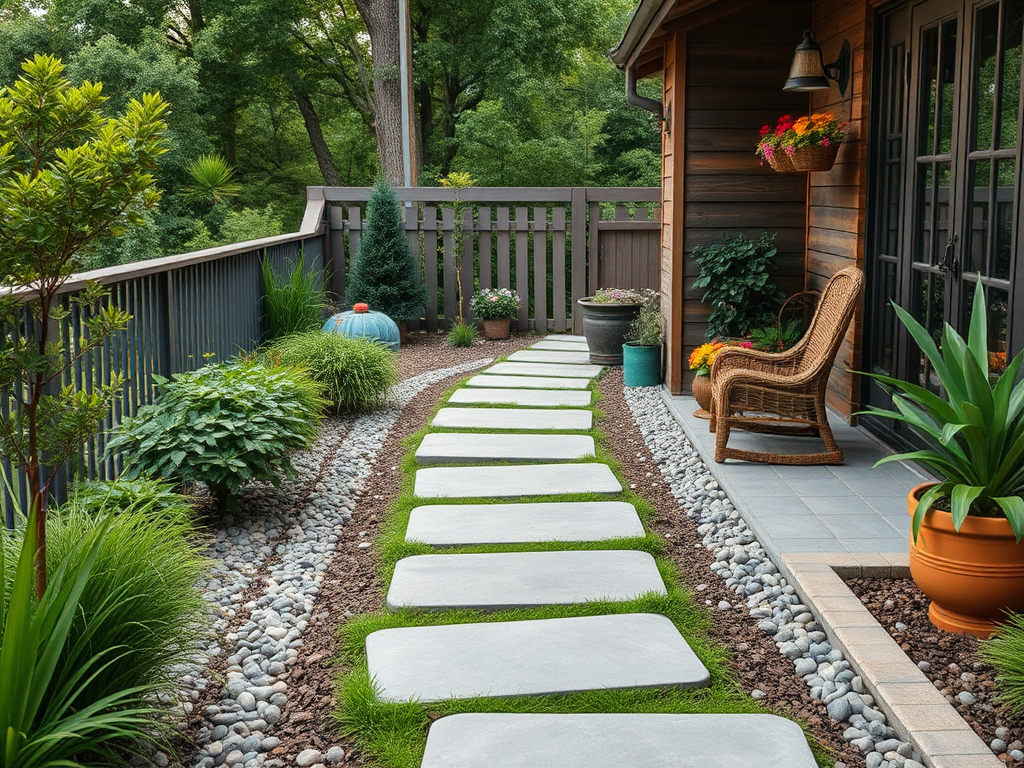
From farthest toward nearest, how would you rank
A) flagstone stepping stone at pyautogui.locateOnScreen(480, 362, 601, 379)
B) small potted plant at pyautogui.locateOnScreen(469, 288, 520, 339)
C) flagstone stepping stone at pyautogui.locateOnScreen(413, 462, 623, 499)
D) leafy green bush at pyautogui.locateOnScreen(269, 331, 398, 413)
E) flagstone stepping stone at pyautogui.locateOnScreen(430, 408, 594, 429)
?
small potted plant at pyautogui.locateOnScreen(469, 288, 520, 339)
flagstone stepping stone at pyautogui.locateOnScreen(480, 362, 601, 379)
leafy green bush at pyautogui.locateOnScreen(269, 331, 398, 413)
flagstone stepping stone at pyautogui.locateOnScreen(430, 408, 594, 429)
flagstone stepping stone at pyautogui.locateOnScreen(413, 462, 623, 499)

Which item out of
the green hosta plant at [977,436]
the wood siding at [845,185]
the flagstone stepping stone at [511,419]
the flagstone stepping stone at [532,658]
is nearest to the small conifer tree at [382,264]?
the flagstone stepping stone at [511,419]

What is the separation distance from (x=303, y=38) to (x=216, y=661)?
16635 mm

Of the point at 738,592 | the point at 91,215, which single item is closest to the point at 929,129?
the point at 738,592

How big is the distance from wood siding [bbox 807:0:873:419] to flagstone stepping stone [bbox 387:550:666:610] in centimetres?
208

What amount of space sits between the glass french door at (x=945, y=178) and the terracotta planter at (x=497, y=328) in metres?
4.48

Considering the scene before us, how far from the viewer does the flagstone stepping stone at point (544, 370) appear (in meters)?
7.23

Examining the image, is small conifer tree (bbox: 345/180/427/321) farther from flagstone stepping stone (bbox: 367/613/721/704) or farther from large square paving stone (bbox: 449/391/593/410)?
flagstone stepping stone (bbox: 367/613/721/704)

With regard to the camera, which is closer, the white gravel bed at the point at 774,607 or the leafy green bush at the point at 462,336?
the white gravel bed at the point at 774,607

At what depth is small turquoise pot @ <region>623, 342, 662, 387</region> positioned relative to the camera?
675 cm

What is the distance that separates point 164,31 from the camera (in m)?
15.8

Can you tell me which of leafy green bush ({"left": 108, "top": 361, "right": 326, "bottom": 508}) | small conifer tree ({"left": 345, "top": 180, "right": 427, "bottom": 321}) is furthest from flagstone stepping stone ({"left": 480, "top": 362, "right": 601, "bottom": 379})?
leafy green bush ({"left": 108, "top": 361, "right": 326, "bottom": 508})

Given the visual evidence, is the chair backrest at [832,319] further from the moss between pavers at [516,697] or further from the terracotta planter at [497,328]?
the terracotta planter at [497,328]

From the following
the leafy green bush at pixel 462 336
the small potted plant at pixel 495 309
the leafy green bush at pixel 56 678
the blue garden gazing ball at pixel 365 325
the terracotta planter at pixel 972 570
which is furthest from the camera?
the small potted plant at pixel 495 309

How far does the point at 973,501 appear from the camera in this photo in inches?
107
